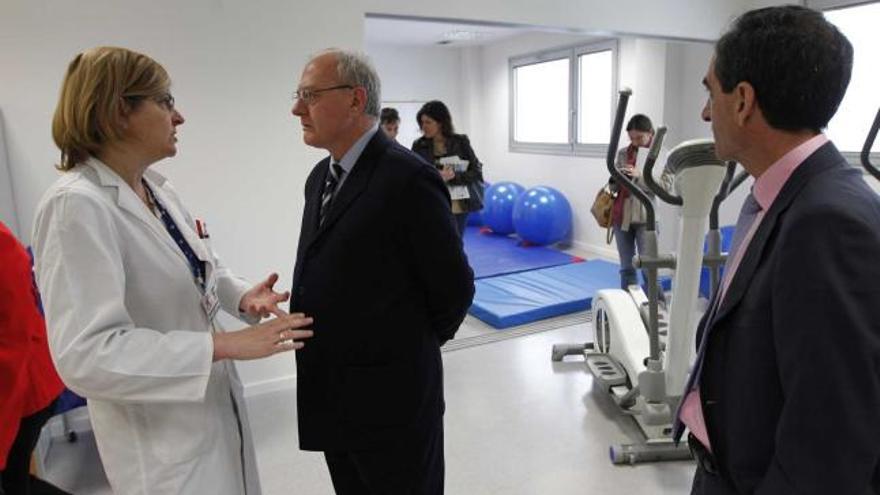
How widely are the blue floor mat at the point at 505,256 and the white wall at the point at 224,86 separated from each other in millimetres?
2779

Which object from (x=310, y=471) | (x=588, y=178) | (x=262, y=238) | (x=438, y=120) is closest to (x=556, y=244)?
(x=588, y=178)

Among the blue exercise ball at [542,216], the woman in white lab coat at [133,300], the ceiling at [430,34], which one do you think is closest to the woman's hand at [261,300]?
the woman in white lab coat at [133,300]

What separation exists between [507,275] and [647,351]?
261 centimetres

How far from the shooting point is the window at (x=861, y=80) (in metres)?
4.49

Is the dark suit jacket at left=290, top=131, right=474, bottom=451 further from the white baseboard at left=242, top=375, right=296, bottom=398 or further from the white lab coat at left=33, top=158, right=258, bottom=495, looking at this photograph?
the white baseboard at left=242, top=375, right=296, bottom=398

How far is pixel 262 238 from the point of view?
331 centimetres

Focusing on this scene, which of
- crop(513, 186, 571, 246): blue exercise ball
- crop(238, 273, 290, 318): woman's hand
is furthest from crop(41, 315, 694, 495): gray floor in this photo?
crop(513, 186, 571, 246): blue exercise ball

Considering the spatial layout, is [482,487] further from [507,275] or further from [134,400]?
[507,275]

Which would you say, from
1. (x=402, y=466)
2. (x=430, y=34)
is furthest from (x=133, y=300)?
(x=430, y=34)

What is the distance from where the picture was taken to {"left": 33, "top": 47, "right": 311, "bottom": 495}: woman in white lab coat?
1066 millimetres

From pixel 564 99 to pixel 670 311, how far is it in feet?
17.3

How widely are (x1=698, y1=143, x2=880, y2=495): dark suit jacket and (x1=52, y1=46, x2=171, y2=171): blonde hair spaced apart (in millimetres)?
1219

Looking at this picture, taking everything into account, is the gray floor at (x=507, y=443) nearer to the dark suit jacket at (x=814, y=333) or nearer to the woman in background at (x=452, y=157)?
the woman in background at (x=452, y=157)

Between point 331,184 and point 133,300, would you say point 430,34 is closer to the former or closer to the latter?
point 331,184
